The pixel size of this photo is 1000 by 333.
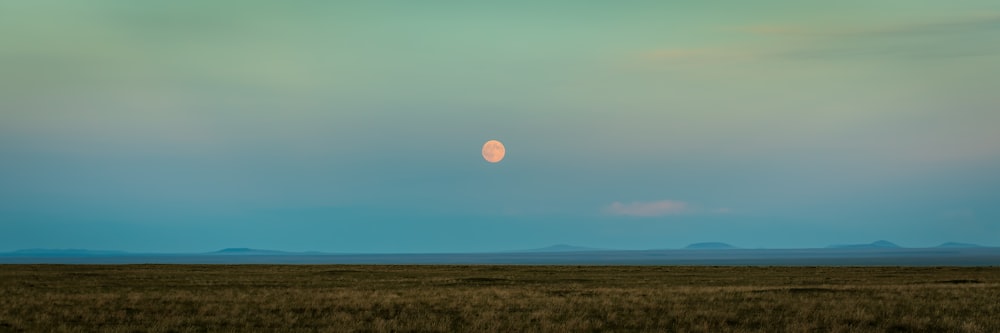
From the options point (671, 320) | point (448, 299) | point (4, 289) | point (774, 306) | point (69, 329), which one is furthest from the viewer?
point (4, 289)

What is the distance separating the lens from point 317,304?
1180 inches

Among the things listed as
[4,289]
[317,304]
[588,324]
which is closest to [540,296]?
[317,304]

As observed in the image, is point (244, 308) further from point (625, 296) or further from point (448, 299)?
point (625, 296)

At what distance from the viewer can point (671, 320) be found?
2423 centimetres

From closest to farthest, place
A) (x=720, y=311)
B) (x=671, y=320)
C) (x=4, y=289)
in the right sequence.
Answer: (x=671, y=320) → (x=720, y=311) → (x=4, y=289)

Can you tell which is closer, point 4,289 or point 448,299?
point 448,299

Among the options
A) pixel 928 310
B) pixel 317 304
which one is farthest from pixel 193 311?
pixel 928 310

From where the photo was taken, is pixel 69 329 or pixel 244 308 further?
pixel 244 308

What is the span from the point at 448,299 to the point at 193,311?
965 cm

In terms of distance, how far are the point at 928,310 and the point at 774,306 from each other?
471 centimetres

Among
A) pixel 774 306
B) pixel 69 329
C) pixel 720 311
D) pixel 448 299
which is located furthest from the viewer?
pixel 448 299

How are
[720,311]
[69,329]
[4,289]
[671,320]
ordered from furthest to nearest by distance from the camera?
[4,289] → [720,311] → [671,320] → [69,329]

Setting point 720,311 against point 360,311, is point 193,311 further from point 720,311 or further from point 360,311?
point 720,311

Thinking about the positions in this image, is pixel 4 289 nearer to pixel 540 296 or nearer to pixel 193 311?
pixel 193 311
